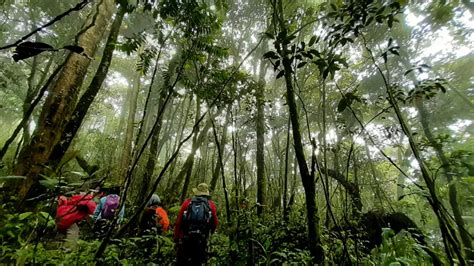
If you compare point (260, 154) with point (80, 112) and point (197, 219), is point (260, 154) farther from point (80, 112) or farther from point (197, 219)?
point (80, 112)

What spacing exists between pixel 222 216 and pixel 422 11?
9159 mm

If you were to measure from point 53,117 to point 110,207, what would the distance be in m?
1.87

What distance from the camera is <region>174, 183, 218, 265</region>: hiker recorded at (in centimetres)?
375

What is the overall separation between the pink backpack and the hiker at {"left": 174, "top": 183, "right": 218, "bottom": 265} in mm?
1350

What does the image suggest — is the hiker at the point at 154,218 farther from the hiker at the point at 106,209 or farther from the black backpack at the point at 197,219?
the black backpack at the point at 197,219

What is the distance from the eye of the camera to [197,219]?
12.8ft

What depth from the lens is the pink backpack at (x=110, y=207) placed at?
462 cm

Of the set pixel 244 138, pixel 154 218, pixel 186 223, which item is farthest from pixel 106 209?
pixel 244 138

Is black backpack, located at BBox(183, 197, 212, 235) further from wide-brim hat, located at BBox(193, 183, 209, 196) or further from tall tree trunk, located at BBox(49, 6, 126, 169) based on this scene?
tall tree trunk, located at BBox(49, 6, 126, 169)

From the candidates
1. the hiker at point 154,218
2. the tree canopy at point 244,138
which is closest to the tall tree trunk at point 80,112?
the tree canopy at point 244,138

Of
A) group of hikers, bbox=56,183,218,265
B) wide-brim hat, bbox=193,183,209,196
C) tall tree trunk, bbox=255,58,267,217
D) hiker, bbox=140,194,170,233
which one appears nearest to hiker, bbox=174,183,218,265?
group of hikers, bbox=56,183,218,265

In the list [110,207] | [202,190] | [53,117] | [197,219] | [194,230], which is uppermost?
[53,117]

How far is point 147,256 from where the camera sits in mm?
3436

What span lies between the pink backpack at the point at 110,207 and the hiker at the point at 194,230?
1.35m
